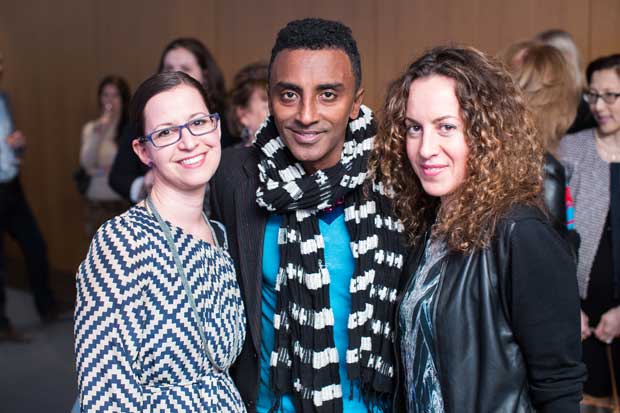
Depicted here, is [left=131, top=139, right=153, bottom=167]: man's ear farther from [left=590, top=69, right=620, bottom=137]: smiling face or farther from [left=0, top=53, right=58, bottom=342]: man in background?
[left=0, top=53, right=58, bottom=342]: man in background

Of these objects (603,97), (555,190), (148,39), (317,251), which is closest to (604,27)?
(603,97)

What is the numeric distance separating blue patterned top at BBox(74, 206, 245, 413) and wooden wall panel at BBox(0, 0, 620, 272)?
1936mm

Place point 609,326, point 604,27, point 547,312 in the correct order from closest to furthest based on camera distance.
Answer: point 547,312, point 609,326, point 604,27

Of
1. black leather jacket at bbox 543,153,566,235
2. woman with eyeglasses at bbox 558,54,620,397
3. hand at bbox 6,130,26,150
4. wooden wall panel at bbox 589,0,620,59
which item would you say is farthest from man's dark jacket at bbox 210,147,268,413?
hand at bbox 6,130,26,150

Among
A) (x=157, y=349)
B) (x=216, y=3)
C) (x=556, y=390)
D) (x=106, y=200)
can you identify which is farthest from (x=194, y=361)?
(x=216, y=3)

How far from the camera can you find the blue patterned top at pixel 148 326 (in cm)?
152

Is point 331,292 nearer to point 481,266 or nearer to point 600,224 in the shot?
point 481,266

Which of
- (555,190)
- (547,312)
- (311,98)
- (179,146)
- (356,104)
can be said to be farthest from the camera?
(555,190)

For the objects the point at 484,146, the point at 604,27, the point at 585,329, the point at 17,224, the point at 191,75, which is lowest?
the point at 585,329

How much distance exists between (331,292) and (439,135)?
533 millimetres

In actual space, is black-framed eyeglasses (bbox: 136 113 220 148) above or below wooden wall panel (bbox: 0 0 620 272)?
below

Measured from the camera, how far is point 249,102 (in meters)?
3.47

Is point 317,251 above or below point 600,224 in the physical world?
above

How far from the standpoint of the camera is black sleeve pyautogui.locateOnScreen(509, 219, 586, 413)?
149cm
